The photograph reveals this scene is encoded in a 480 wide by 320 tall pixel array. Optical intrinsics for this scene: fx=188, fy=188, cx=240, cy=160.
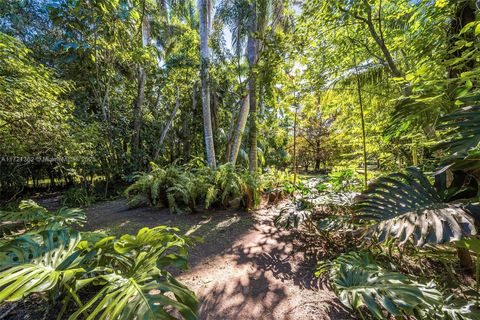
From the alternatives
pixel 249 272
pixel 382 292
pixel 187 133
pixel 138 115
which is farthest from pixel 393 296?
pixel 187 133

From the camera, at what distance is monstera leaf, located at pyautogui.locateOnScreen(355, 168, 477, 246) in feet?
2.81

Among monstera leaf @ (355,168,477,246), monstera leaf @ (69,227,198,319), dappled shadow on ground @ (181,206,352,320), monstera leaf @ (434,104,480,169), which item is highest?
monstera leaf @ (434,104,480,169)

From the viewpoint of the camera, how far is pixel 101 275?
2.87 feet

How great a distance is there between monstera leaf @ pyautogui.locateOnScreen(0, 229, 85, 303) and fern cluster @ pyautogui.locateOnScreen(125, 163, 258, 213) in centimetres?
222

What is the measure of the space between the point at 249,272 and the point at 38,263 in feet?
5.08

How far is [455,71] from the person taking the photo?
150 centimetres

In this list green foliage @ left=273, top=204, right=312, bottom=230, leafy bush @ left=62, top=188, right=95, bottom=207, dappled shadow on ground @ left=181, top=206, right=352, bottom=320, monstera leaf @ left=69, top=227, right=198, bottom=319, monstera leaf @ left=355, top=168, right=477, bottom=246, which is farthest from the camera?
leafy bush @ left=62, top=188, right=95, bottom=207

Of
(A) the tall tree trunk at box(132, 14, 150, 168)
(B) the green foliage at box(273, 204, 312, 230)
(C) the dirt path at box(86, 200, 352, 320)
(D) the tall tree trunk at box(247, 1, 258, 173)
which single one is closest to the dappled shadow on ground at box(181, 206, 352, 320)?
(C) the dirt path at box(86, 200, 352, 320)

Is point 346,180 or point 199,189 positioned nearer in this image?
point 346,180

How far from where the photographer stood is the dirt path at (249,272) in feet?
4.58

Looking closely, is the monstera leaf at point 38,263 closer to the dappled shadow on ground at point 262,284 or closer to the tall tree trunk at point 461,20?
the dappled shadow on ground at point 262,284

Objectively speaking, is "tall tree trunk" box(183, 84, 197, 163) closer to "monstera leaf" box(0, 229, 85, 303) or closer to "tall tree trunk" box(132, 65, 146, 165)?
"tall tree trunk" box(132, 65, 146, 165)

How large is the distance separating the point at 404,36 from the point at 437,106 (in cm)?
188

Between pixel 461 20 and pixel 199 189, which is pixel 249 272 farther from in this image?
pixel 461 20
